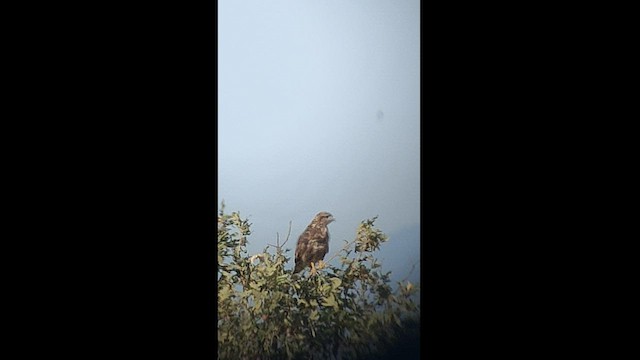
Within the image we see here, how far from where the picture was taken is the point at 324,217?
219 cm

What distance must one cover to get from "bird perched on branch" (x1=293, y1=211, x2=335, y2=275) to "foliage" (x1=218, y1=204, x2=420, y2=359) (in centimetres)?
4

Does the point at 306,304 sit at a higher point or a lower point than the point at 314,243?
lower

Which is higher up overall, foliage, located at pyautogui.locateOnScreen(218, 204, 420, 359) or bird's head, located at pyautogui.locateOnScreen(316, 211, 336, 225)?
bird's head, located at pyautogui.locateOnScreen(316, 211, 336, 225)

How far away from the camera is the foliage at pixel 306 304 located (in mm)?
2146

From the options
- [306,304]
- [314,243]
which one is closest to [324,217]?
[314,243]

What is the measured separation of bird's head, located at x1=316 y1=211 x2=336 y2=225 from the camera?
219 cm

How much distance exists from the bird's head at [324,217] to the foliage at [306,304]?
0.10 metres

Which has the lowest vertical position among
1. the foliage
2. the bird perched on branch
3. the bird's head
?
the foliage

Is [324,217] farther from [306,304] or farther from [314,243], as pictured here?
[306,304]

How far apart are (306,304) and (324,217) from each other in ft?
0.94
